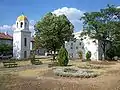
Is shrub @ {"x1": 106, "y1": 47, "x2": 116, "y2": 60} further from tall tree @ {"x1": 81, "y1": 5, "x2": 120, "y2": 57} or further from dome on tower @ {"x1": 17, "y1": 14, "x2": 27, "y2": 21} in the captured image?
dome on tower @ {"x1": 17, "y1": 14, "x2": 27, "y2": 21}

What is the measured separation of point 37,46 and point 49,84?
4334 cm

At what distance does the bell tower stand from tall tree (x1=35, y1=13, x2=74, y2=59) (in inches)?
239

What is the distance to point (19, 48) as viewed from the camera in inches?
2564

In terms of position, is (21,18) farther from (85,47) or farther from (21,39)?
(85,47)

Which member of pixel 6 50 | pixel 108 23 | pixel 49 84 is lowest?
pixel 49 84

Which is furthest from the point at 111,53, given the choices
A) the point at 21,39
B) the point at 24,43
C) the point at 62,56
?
the point at 62,56

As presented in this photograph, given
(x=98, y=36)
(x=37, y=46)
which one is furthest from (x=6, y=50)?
(x=98, y=36)

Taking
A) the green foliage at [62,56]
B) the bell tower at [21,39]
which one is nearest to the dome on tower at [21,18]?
the bell tower at [21,39]

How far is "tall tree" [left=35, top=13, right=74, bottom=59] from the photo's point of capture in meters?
57.1

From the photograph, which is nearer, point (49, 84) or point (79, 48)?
point (49, 84)

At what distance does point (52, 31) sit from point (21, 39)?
11992mm

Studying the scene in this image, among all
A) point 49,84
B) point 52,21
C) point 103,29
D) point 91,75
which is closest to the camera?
point 49,84

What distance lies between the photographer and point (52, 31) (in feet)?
187

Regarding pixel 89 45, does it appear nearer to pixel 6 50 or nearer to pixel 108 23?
pixel 108 23
